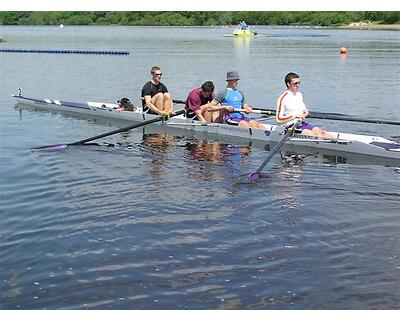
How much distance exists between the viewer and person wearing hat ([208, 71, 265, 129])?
47.4ft

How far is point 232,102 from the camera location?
1468cm

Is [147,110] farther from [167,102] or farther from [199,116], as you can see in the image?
[199,116]

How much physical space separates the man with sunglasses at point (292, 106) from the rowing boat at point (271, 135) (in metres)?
0.25

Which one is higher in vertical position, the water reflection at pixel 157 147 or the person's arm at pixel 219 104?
the person's arm at pixel 219 104

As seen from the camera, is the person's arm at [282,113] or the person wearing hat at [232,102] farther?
the person wearing hat at [232,102]

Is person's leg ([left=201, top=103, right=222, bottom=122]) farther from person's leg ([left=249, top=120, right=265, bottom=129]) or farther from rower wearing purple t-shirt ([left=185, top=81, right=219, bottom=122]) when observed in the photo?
person's leg ([left=249, top=120, right=265, bottom=129])

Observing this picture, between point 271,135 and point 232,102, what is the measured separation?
1314 millimetres

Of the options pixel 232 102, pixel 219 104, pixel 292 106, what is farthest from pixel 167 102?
pixel 292 106

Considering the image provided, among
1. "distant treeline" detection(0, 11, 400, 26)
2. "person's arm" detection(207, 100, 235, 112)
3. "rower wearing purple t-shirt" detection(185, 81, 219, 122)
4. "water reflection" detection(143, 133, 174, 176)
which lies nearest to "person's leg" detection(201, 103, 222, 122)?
"rower wearing purple t-shirt" detection(185, 81, 219, 122)

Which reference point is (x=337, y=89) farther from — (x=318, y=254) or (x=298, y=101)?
(x=318, y=254)

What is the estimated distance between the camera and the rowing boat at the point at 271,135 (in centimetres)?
1268

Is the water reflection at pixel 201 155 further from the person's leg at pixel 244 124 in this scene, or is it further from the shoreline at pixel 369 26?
the shoreline at pixel 369 26

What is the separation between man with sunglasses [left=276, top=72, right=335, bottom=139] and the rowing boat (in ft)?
0.81

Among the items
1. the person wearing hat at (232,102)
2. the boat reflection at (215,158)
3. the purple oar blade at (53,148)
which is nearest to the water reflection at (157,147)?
the boat reflection at (215,158)
